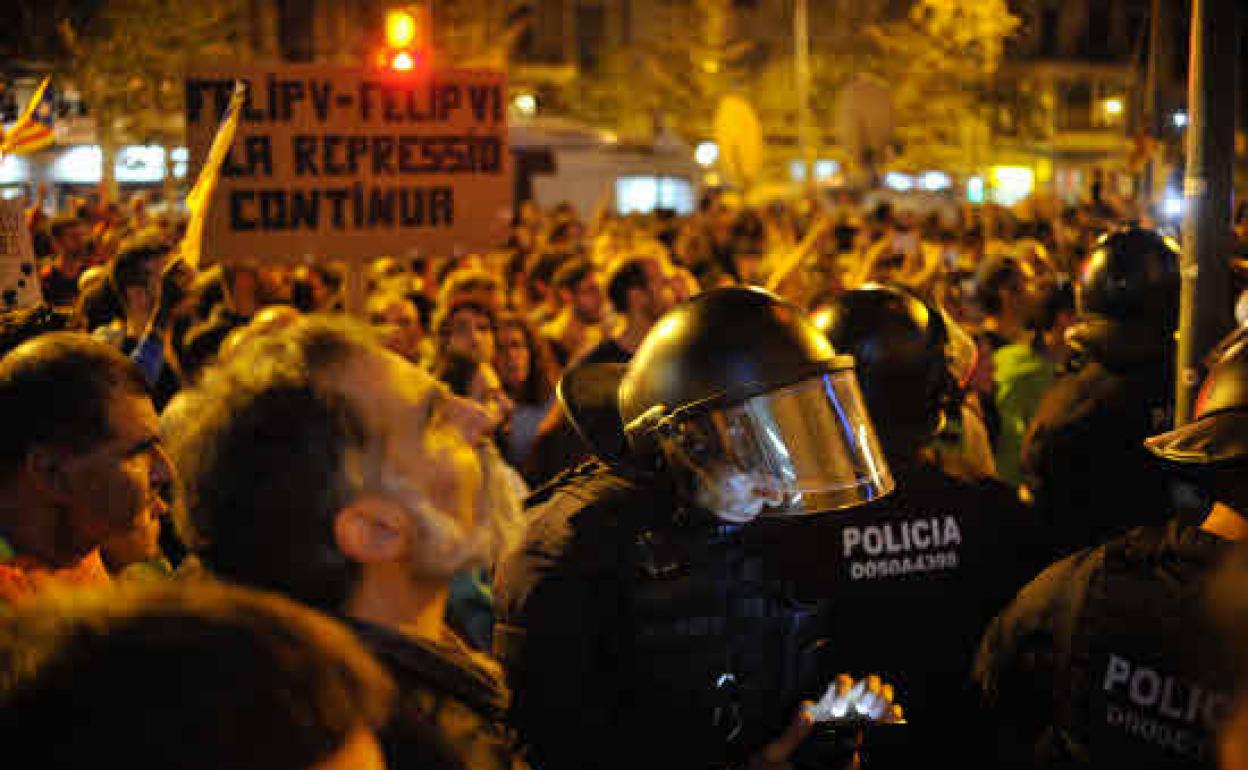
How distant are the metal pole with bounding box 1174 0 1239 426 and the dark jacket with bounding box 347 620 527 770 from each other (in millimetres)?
3201

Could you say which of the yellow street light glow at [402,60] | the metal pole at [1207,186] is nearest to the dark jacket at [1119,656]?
the metal pole at [1207,186]

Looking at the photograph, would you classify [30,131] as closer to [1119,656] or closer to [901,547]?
[901,547]

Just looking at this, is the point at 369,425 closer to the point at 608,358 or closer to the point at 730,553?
the point at 730,553

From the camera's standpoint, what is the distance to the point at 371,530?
200cm

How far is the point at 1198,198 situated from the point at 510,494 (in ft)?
10.1

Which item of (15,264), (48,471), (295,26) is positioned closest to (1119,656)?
(48,471)

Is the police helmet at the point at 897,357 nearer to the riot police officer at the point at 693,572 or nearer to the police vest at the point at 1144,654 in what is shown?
the riot police officer at the point at 693,572

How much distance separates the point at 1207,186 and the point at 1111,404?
112 cm

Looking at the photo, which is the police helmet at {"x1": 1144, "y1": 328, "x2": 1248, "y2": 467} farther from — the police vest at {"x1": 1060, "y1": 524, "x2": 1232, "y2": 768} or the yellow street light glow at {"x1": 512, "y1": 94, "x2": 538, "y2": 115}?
the yellow street light glow at {"x1": 512, "y1": 94, "x2": 538, "y2": 115}

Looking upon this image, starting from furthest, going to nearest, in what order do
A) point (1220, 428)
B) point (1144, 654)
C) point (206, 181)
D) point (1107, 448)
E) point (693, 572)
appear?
point (1107, 448)
point (206, 181)
point (693, 572)
point (1220, 428)
point (1144, 654)

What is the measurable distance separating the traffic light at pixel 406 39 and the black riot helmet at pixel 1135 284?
372 cm

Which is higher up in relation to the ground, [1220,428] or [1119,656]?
[1220,428]

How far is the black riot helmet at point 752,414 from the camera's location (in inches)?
113

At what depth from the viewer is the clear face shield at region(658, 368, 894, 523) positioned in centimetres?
287
